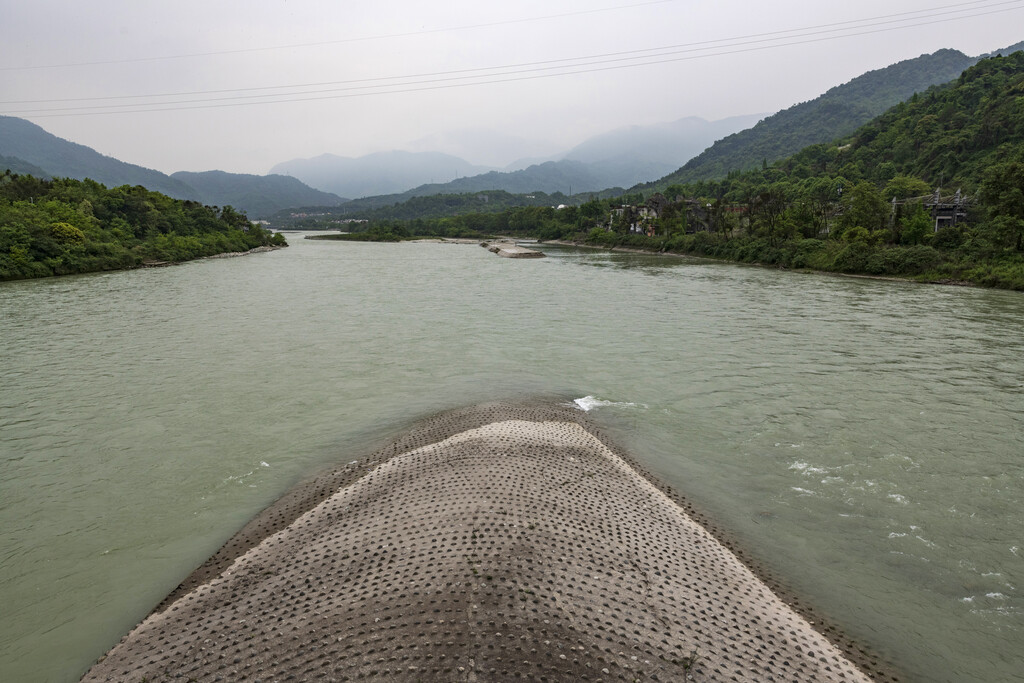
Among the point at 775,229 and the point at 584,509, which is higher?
the point at 775,229

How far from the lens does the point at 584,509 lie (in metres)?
6.50

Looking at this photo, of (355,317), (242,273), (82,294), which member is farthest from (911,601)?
(242,273)

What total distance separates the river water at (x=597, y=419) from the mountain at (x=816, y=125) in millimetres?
153202

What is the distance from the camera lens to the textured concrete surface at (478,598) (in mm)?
4230

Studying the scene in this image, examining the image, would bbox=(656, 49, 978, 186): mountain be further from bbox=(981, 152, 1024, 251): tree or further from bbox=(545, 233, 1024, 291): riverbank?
bbox=(981, 152, 1024, 251): tree

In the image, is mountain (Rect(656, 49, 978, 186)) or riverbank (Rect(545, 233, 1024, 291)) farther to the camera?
mountain (Rect(656, 49, 978, 186))

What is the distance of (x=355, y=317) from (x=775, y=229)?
4626 centimetres

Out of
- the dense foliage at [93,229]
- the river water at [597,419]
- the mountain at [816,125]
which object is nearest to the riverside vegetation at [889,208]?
the river water at [597,419]

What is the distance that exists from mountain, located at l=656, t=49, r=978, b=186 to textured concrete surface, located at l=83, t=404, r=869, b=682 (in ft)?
548

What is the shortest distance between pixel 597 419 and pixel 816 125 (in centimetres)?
20306

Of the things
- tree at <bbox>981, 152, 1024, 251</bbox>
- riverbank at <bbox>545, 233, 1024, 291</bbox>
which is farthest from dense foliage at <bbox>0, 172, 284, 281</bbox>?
tree at <bbox>981, 152, 1024, 251</bbox>

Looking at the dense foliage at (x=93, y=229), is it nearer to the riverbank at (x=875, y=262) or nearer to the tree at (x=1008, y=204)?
the riverbank at (x=875, y=262)

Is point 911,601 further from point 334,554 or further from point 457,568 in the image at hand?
point 334,554

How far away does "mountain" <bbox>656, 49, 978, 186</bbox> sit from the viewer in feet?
530
